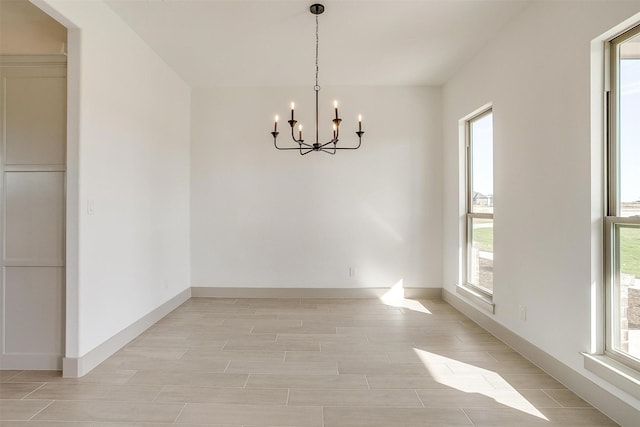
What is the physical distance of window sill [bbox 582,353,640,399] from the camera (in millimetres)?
1885

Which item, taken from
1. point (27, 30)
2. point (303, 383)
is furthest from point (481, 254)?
point (27, 30)

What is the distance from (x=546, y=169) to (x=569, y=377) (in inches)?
58.2

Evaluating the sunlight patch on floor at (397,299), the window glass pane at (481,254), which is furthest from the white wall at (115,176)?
the window glass pane at (481,254)

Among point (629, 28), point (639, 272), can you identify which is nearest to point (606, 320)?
point (639, 272)

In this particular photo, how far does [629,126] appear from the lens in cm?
211

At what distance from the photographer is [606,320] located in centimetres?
218

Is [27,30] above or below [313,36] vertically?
below

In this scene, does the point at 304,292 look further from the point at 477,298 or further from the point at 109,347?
the point at 109,347

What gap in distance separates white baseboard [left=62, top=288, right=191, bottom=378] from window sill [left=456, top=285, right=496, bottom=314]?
347 centimetres

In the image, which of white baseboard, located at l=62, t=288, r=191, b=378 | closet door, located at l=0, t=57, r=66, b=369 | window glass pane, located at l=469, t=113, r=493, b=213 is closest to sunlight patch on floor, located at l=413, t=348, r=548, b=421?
window glass pane, located at l=469, t=113, r=493, b=213

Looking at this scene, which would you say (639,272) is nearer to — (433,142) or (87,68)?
(433,142)

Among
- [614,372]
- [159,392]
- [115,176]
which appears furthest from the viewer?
[115,176]

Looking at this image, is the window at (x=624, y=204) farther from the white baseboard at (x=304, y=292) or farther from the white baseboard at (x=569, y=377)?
the white baseboard at (x=304, y=292)

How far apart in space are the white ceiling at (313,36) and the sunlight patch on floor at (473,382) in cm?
292
